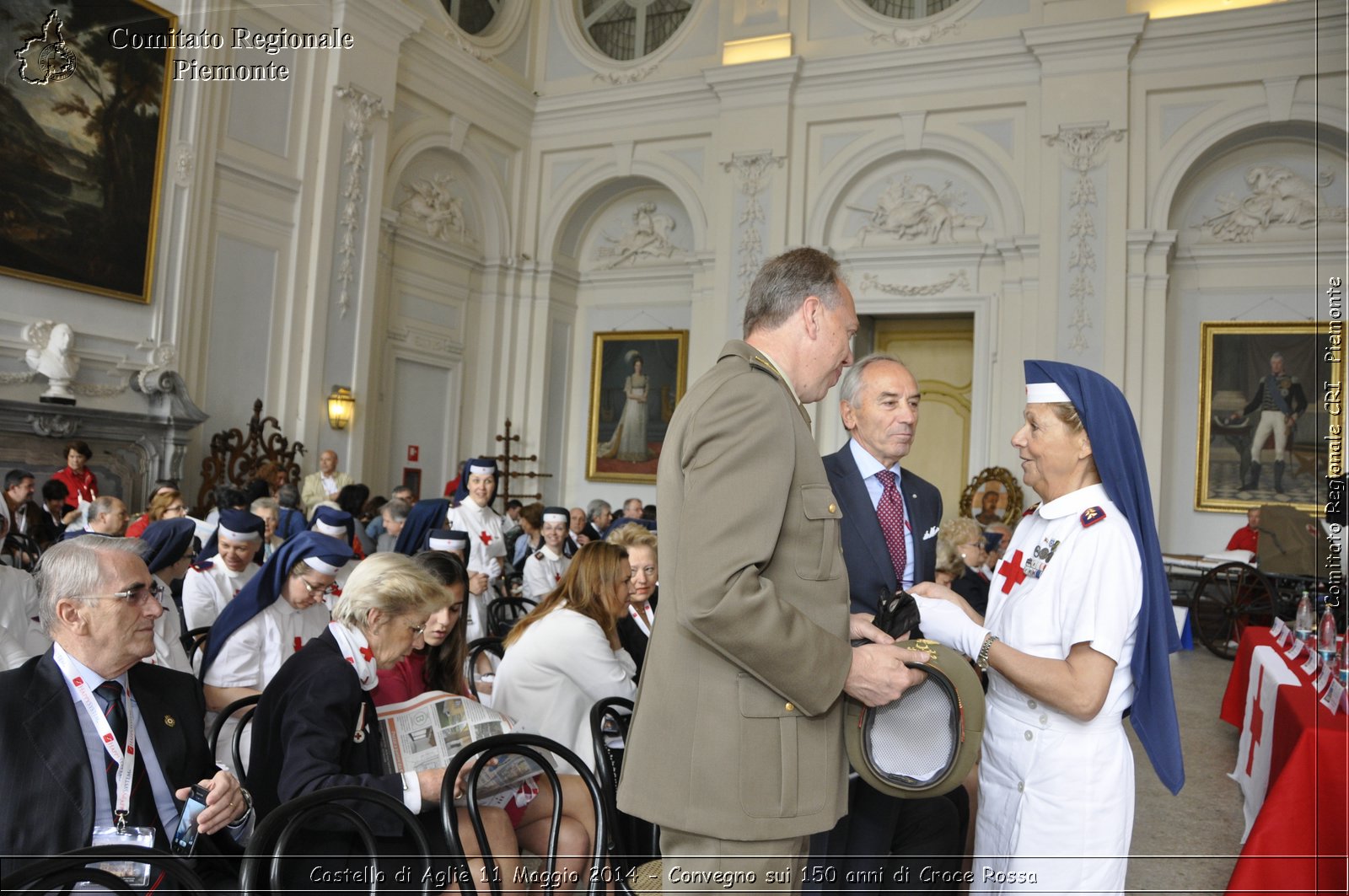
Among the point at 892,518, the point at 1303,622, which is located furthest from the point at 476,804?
the point at 1303,622

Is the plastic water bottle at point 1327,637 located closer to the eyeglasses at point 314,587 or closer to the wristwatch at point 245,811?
the wristwatch at point 245,811

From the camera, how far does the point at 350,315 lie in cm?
1212

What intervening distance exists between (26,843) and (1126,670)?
2.40 m

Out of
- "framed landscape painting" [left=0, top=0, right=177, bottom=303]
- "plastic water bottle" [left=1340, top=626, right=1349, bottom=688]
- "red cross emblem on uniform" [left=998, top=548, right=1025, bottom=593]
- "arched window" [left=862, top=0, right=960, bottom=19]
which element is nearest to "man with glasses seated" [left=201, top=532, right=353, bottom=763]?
"red cross emblem on uniform" [left=998, top=548, right=1025, bottom=593]

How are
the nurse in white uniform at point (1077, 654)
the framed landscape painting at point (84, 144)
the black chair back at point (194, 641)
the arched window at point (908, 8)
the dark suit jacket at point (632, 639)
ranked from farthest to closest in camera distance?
the arched window at point (908, 8)
the framed landscape painting at point (84, 144)
the dark suit jacket at point (632, 639)
the black chair back at point (194, 641)
the nurse in white uniform at point (1077, 654)

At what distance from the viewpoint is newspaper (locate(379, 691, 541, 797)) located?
270 cm

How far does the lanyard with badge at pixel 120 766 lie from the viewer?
2082mm

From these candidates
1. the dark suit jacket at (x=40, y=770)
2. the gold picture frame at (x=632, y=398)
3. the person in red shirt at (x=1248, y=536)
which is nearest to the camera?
the dark suit jacket at (x=40, y=770)

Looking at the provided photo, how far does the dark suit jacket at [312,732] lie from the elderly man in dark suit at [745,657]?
96 centimetres

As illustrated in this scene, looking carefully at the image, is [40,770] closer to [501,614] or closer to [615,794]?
[615,794]

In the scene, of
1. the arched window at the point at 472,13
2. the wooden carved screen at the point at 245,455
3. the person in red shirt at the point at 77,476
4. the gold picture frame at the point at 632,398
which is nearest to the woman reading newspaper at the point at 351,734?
the person in red shirt at the point at 77,476

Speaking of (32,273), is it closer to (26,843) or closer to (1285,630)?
(26,843)

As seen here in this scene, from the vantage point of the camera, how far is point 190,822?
7.06 ft

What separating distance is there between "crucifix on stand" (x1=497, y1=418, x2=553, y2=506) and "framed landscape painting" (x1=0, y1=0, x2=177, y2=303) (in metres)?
6.12
